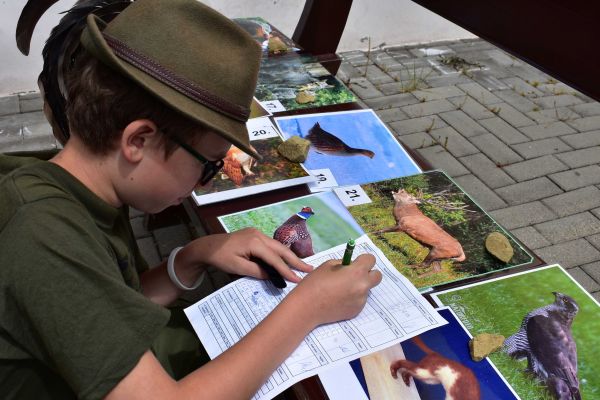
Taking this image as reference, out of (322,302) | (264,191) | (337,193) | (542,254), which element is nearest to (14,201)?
(322,302)

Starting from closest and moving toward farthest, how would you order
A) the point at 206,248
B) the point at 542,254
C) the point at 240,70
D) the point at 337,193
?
the point at 240,70, the point at 206,248, the point at 337,193, the point at 542,254

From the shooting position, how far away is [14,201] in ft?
2.76

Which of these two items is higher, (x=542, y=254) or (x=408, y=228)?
(x=408, y=228)

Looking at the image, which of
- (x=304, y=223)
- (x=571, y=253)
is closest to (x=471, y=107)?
(x=571, y=253)

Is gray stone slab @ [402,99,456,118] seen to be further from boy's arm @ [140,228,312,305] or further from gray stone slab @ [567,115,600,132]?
boy's arm @ [140,228,312,305]

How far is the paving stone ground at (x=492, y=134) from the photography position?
2609mm

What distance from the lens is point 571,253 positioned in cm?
254

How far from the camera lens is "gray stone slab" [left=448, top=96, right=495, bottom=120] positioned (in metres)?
3.55

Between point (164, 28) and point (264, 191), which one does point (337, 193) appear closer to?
point (264, 191)

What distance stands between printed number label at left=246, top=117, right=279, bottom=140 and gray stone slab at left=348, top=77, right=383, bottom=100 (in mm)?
1884

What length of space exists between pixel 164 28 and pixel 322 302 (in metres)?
0.59

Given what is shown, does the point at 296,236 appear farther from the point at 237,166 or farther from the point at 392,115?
the point at 392,115

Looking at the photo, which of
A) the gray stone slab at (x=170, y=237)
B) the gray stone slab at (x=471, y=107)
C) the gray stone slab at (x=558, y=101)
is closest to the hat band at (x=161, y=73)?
the gray stone slab at (x=170, y=237)

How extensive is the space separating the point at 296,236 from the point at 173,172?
436 mm
